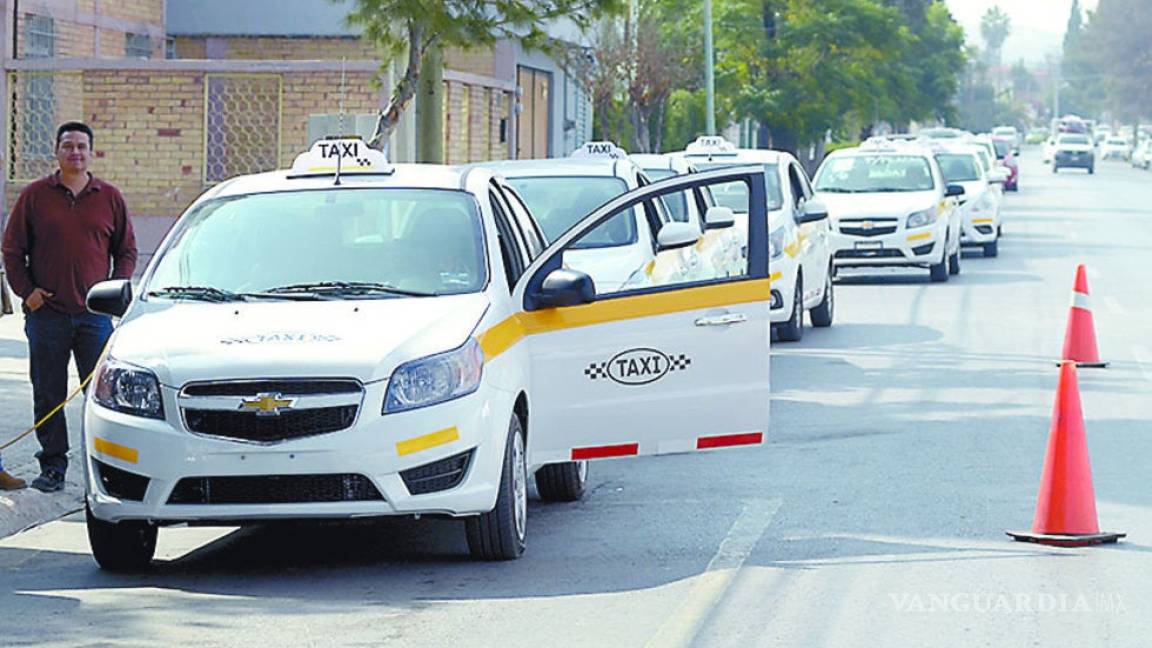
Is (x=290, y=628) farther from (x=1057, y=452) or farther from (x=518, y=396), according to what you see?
(x=1057, y=452)

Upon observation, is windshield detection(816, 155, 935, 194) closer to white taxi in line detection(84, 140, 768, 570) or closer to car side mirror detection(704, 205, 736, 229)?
car side mirror detection(704, 205, 736, 229)

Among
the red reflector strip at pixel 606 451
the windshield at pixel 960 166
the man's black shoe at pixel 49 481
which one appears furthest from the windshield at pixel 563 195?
the windshield at pixel 960 166

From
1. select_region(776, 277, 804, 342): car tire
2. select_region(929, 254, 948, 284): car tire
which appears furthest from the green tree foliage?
select_region(929, 254, 948, 284): car tire

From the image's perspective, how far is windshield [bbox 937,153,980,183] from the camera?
33.1m

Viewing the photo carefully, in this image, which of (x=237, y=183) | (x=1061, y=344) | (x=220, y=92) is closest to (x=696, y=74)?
(x=220, y=92)

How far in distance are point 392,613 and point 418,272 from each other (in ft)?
6.38

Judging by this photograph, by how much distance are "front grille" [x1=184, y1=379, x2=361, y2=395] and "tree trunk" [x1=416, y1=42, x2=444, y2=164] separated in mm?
10349

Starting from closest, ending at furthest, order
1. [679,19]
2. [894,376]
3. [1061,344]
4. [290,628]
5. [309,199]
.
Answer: [290,628], [309,199], [894,376], [1061,344], [679,19]

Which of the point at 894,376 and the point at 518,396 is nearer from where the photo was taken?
the point at 518,396

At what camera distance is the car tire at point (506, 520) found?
900 centimetres

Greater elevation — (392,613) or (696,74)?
(696,74)

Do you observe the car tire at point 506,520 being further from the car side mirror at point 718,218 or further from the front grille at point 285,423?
the car side mirror at point 718,218

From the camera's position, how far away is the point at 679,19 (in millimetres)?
46344

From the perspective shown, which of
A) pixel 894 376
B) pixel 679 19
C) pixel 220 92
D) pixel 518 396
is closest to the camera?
pixel 518 396
